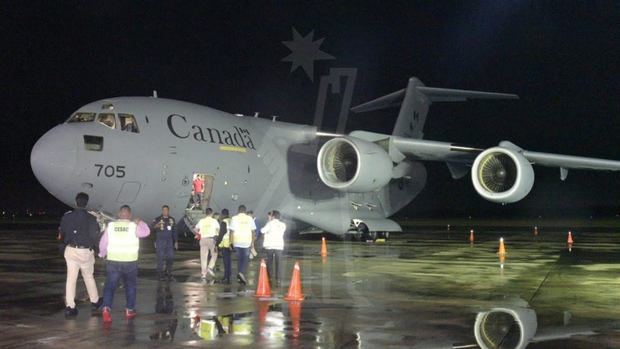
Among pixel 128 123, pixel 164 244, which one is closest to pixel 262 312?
pixel 164 244

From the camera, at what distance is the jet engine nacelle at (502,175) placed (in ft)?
64.6

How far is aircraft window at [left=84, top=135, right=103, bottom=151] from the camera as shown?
1605cm

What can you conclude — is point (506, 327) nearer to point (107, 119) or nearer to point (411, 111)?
point (107, 119)

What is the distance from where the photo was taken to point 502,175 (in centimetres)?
2062

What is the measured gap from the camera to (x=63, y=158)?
607 inches

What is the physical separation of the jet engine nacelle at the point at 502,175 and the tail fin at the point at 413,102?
565cm

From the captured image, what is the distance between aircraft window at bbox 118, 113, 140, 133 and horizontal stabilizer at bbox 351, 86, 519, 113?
39.7 ft

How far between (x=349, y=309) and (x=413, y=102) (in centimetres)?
1885

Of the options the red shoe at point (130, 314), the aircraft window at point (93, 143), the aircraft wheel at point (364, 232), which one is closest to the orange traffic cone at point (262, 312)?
the red shoe at point (130, 314)

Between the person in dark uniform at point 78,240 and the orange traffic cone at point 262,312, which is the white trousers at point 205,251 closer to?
the orange traffic cone at point 262,312

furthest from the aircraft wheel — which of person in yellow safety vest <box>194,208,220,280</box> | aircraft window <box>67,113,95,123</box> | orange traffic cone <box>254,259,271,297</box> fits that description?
orange traffic cone <box>254,259,271,297</box>

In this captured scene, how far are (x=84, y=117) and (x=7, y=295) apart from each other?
6.92m

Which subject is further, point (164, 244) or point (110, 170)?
point (110, 170)

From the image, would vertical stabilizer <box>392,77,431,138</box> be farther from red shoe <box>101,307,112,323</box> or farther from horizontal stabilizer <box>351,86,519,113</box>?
red shoe <box>101,307,112,323</box>
